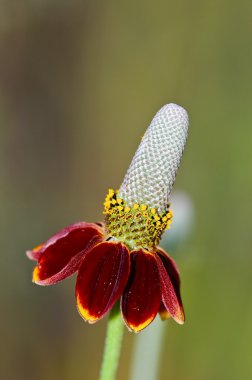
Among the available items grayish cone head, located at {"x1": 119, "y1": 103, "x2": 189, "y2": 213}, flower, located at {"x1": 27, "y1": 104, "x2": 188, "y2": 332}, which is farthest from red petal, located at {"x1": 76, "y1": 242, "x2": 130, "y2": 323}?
grayish cone head, located at {"x1": 119, "y1": 103, "x2": 189, "y2": 213}

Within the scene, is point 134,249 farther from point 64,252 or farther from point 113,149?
point 113,149

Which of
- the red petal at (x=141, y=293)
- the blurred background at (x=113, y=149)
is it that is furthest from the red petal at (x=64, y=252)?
the blurred background at (x=113, y=149)

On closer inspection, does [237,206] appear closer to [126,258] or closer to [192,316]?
[192,316]

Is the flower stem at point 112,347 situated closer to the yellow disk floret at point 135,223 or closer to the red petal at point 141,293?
the red petal at point 141,293

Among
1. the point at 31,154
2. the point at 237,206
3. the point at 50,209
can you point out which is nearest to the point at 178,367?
the point at 237,206

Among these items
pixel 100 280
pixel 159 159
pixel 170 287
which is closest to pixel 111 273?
pixel 100 280

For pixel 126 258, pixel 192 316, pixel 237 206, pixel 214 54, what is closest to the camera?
pixel 126 258
